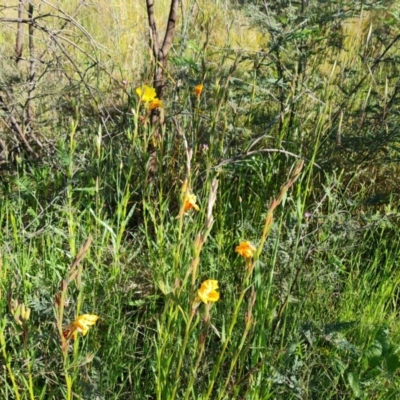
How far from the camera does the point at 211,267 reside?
1.82m

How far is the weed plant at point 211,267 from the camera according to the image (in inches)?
49.2

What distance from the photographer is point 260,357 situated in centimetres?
147

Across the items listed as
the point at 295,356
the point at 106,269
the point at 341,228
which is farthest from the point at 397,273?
the point at 106,269

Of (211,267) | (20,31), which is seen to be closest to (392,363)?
(211,267)

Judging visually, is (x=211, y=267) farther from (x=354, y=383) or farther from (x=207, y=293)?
(x=207, y=293)

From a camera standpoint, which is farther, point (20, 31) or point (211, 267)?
point (20, 31)

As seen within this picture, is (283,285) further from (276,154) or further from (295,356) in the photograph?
(276,154)

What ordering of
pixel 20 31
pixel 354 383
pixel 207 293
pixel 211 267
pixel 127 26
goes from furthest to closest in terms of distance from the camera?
pixel 127 26
pixel 20 31
pixel 211 267
pixel 354 383
pixel 207 293

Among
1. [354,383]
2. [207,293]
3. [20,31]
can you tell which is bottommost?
[354,383]

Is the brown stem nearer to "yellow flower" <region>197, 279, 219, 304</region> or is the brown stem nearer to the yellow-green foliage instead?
the yellow-green foliage

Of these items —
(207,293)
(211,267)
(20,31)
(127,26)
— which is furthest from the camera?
(127,26)

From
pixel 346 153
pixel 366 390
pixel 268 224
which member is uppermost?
pixel 268 224

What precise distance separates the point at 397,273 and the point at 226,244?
24.0 inches

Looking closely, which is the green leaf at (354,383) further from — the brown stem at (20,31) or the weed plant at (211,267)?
the brown stem at (20,31)
